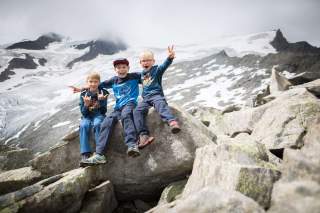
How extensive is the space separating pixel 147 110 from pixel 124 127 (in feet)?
2.88

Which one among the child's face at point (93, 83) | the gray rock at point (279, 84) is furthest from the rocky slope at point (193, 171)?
the gray rock at point (279, 84)

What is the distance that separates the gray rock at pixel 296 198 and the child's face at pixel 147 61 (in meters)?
5.19

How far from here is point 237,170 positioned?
478 centimetres

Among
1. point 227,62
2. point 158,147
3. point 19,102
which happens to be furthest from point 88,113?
point 19,102

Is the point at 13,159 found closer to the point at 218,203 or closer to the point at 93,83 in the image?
the point at 93,83

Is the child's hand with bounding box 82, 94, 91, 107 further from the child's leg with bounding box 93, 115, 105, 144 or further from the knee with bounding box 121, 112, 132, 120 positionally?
the knee with bounding box 121, 112, 132, 120

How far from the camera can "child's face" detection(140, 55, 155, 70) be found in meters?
8.17

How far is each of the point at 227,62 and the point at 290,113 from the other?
353ft

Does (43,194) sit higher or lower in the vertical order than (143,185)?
higher

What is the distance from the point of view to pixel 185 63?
134 metres

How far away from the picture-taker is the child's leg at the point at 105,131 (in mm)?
7056

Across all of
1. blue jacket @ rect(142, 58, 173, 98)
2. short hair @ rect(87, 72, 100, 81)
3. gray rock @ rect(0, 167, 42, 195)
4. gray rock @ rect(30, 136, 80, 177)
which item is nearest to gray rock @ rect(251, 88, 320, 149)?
blue jacket @ rect(142, 58, 173, 98)

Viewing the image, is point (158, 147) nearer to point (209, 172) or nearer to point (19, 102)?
point (209, 172)

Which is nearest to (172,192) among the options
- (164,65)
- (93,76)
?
(164,65)
